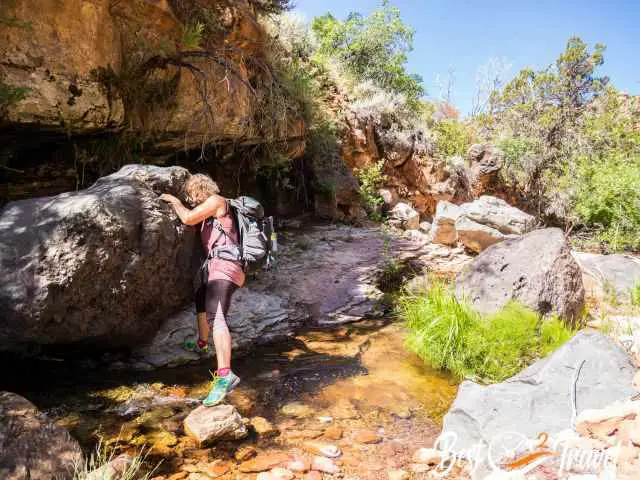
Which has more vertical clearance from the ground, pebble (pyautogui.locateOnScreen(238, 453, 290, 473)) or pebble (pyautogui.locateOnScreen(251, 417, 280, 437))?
pebble (pyautogui.locateOnScreen(238, 453, 290, 473))

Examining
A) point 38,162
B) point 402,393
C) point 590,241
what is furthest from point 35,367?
point 590,241

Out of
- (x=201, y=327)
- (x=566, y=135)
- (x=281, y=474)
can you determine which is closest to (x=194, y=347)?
(x=201, y=327)

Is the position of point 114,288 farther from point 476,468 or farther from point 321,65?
point 321,65

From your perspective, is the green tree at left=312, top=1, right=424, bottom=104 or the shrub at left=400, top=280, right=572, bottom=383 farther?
the green tree at left=312, top=1, right=424, bottom=104

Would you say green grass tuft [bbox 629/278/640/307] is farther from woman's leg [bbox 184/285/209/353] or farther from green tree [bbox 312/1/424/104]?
green tree [bbox 312/1/424/104]

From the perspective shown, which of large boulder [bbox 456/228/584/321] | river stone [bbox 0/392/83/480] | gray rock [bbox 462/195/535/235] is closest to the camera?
river stone [bbox 0/392/83/480]

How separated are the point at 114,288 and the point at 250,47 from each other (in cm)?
499

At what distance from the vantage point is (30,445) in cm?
236

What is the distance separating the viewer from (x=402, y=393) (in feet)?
13.0

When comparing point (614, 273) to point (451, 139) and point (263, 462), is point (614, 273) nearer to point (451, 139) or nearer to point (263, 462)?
point (263, 462)

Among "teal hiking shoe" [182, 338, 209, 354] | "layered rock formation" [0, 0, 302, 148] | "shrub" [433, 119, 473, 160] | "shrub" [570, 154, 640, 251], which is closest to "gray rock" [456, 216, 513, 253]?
"shrub" [570, 154, 640, 251]

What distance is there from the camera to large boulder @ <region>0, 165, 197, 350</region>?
3.48 metres

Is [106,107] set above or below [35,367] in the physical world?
above

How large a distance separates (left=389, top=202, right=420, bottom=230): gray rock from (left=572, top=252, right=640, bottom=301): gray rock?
15.4ft
